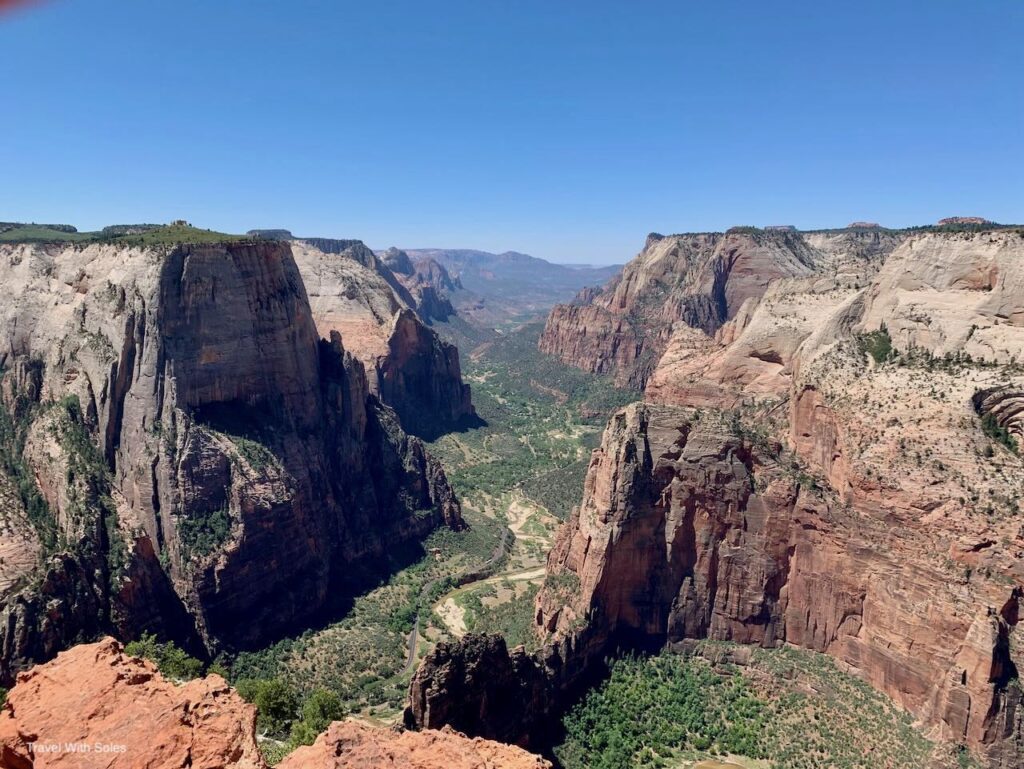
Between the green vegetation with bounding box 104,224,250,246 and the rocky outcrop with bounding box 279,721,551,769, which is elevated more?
the green vegetation with bounding box 104,224,250,246

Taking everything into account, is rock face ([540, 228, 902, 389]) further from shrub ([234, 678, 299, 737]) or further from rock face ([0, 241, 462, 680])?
shrub ([234, 678, 299, 737])

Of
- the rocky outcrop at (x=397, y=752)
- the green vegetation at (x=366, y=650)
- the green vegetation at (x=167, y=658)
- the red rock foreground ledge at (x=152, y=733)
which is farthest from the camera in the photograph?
the green vegetation at (x=366, y=650)

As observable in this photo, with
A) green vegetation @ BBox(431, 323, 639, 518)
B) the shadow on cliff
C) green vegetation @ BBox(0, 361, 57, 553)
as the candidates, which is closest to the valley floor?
the shadow on cliff

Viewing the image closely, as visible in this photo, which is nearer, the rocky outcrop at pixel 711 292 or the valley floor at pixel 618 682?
the valley floor at pixel 618 682

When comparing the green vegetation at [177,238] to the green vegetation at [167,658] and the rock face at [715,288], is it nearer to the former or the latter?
the green vegetation at [167,658]

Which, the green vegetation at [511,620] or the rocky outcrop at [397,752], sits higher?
the rocky outcrop at [397,752]

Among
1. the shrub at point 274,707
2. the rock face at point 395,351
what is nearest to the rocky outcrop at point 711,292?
the rock face at point 395,351

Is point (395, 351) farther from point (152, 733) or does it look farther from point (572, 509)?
point (152, 733)
